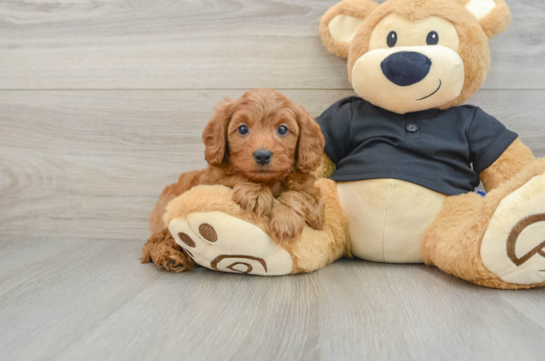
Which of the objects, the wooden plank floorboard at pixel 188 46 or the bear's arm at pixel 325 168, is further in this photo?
the wooden plank floorboard at pixel 188 46

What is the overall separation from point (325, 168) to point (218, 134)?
379mm

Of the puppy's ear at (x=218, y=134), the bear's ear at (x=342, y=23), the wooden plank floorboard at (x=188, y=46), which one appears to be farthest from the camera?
the wooden plank floorboard at (x=188, y=46)

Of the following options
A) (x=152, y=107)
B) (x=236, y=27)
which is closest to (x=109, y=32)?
(x=152, y=107)

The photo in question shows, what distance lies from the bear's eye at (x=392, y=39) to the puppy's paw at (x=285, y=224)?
508mm

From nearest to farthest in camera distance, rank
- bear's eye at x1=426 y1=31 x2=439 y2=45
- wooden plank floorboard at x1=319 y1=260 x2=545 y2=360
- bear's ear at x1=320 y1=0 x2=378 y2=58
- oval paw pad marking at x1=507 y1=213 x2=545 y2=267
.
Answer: wooden plank floorboard at x1=319 y1=260 x2=545 y2=360
oval paw pad marking at x1=507 y1=213 x2=545 y2=267
bear's eye at x1=426 y1=31 x2=439 y2=45
bear's ear at x1=320 y1=0 x2=378 y2=58

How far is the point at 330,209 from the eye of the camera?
1.06 meters

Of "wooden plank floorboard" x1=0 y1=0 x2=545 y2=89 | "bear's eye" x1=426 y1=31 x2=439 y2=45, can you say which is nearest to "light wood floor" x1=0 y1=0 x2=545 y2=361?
"wooden plank floorboard" x1=0 y1=0 x2=545 y2=89

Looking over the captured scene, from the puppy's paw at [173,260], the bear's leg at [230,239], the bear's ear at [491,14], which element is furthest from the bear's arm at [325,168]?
the bear's ear at [491,14]

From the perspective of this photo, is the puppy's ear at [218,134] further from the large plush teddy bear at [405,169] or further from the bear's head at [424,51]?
the bear's head at [424,51]

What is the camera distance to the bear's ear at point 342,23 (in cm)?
112

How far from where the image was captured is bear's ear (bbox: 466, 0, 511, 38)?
3.40 feet

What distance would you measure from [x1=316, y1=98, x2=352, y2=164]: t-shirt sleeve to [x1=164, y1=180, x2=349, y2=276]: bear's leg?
26 centimetres

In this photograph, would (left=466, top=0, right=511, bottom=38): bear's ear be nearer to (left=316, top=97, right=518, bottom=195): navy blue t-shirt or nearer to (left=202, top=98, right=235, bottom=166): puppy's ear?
(left=316, top=97, right=518, bottom=195): navy blue t-shirt

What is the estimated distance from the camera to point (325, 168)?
3.81 feet
